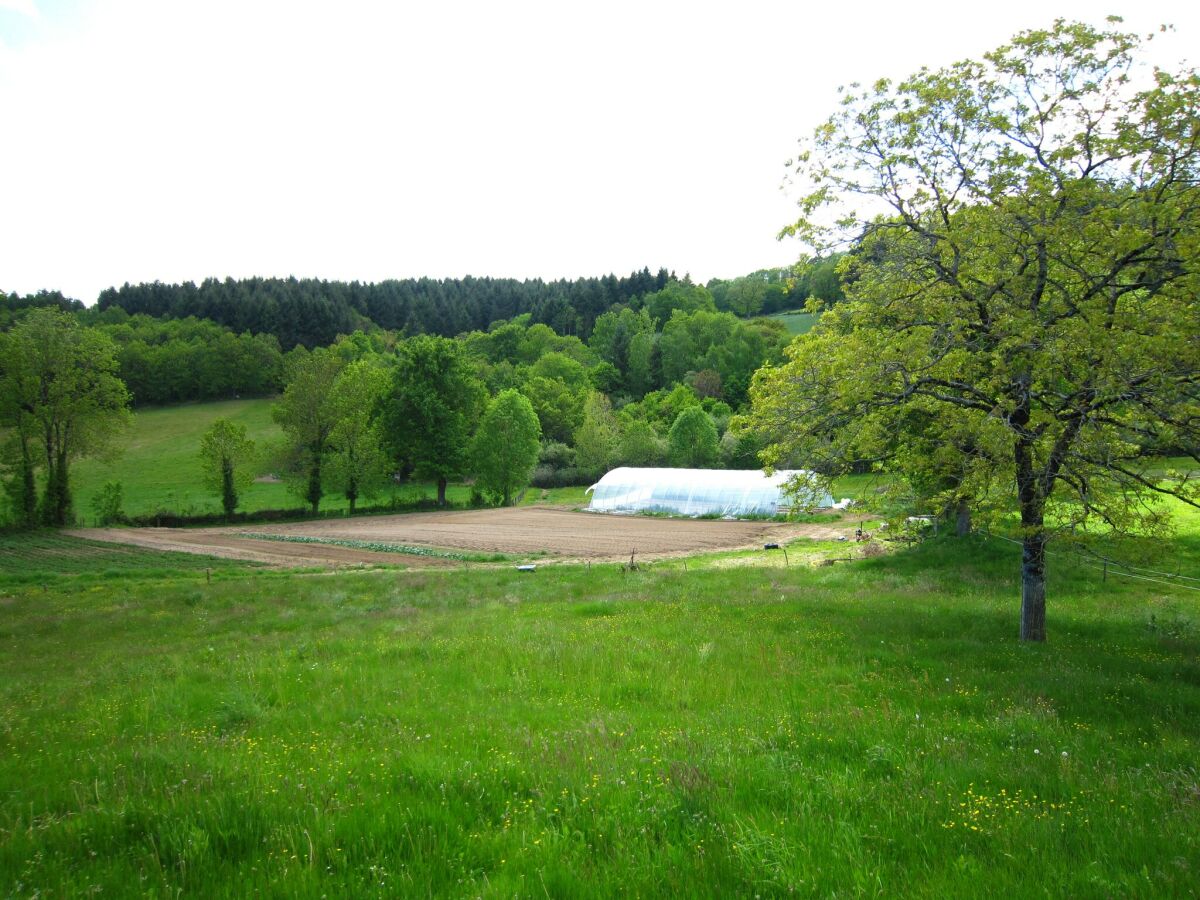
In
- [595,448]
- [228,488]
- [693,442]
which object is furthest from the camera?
[595,448]

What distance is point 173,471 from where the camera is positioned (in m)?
78.5

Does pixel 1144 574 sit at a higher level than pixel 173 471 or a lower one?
lower

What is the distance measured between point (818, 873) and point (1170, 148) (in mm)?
13907

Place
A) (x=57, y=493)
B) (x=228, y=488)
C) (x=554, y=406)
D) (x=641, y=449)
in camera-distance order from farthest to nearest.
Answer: (x=554, y=406), (x=641, y=449), (x=228, y=488), (x=57, y=493)

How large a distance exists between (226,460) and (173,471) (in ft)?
74.2

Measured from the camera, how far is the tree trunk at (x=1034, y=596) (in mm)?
12891

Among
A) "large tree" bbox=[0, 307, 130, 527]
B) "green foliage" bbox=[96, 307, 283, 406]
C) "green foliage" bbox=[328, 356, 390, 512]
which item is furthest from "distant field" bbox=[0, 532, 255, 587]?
"green foliage" bbox=[96, 307, 283, 406]

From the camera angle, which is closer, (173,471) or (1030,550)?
(1030,550)

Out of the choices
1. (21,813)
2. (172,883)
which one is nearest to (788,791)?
(172,883)

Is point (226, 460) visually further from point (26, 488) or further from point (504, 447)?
point (504, 447)

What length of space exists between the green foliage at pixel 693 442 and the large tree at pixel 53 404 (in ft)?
186

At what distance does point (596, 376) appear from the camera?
12462 cm

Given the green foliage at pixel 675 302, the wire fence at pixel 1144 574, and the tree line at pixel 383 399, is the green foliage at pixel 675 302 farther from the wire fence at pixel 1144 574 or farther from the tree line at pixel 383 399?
the wire fence at pixel 1144 574

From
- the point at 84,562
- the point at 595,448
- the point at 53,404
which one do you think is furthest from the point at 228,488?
the point at 595,448
